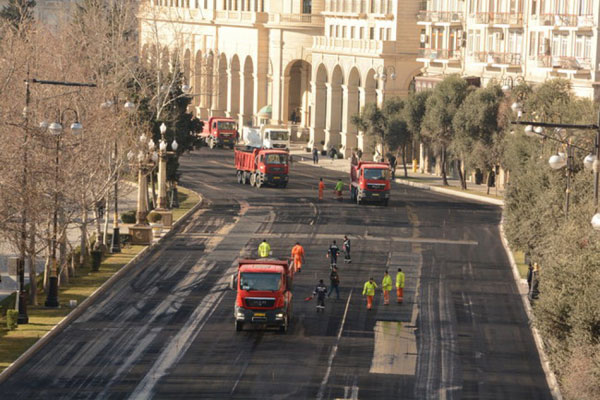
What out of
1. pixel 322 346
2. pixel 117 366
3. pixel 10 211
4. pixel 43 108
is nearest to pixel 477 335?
pixel 322 346

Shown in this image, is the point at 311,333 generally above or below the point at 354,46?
below

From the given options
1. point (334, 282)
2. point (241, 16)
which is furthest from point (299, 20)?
point (334, 282)

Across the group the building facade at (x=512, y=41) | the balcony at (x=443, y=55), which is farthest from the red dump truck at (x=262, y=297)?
the balcony at (x=443, y=55)

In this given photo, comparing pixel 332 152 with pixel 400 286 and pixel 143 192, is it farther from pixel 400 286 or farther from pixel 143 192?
pixel 400 286

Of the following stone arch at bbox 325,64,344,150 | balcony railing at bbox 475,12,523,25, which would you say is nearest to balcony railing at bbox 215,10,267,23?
stone arch at bbox 325,64,344,150

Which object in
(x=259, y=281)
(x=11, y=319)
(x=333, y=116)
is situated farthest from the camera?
(x=333, y=116)

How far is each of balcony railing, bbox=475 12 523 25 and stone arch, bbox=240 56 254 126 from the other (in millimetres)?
43506

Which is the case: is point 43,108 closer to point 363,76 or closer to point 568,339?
point 568,339

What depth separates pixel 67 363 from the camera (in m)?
39.4

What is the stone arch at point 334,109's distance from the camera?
386 ft

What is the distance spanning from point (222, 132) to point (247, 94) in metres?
19.7

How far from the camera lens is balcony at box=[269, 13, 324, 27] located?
128 meters

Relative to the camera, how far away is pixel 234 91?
143m

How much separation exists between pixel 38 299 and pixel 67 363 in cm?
966
